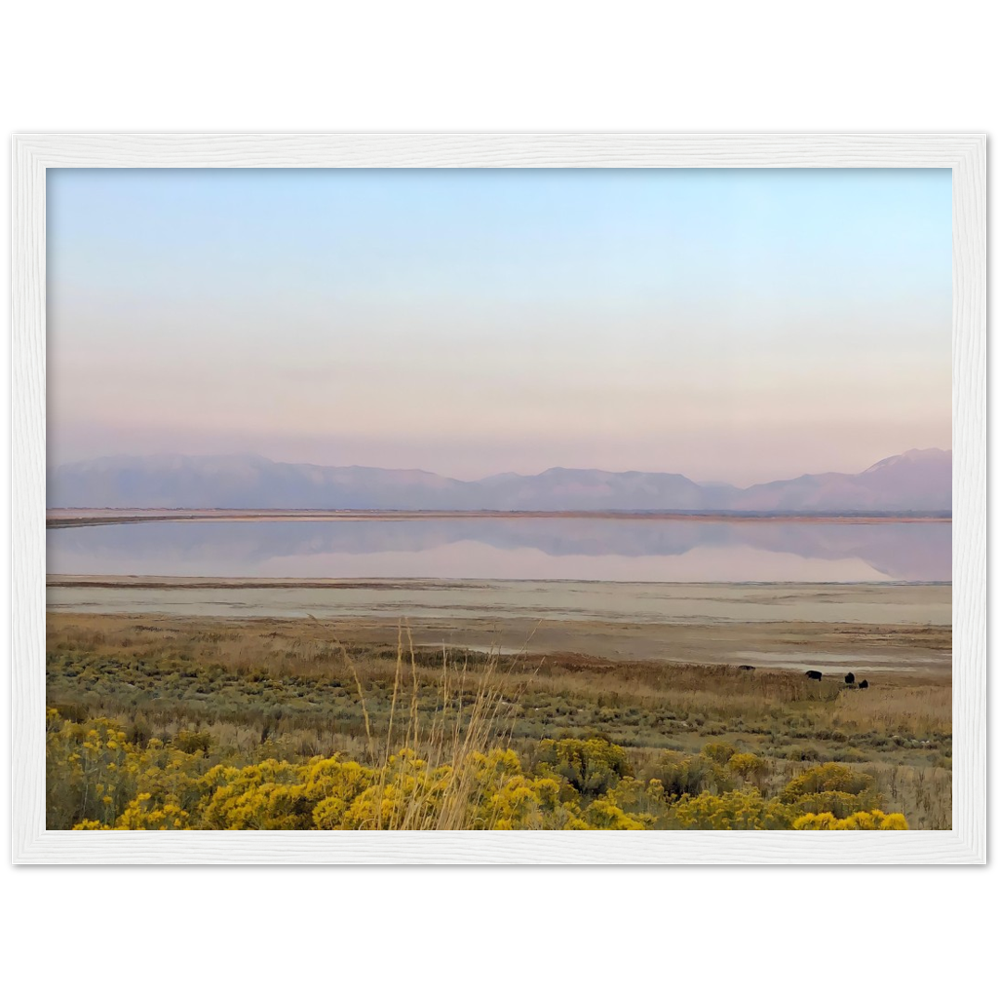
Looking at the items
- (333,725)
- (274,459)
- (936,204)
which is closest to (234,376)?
(274,459)

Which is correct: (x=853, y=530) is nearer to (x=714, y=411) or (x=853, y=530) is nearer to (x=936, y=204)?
(x=714, y=411)

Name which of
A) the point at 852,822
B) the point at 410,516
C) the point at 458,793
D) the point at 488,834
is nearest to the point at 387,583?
the point at 410,516

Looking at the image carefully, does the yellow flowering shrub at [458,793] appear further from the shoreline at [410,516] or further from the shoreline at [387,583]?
the shoreline at [410,516]

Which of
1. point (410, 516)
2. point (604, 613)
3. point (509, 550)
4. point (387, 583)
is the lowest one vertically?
point (604, 613)

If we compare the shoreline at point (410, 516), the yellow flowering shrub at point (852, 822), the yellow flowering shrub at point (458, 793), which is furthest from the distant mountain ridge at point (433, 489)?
the yellow flowering shrub at point (852, 822)

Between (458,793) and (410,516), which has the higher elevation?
(410,516)

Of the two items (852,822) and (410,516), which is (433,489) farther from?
(852,822)

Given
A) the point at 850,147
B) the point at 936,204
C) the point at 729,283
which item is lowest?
the point at 729,283
